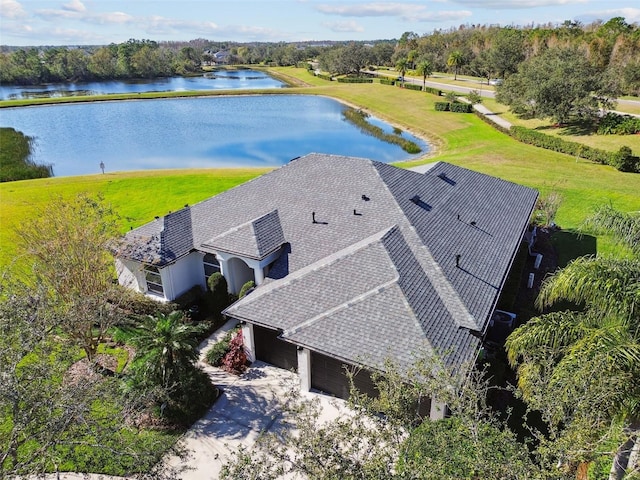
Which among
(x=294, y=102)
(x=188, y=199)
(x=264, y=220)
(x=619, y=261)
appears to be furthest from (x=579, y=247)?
(x=294, y=102)

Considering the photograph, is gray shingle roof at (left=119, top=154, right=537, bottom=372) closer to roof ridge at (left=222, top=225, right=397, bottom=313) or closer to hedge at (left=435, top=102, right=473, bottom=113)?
roof ridge at (left=222, top=225, right=397, bottom=313)

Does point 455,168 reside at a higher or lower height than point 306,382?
higher

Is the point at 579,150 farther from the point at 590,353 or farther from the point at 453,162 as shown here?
the point at 590,353

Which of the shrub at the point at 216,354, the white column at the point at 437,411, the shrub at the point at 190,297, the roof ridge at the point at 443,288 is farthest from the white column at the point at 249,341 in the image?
the white column at the point at 437,411

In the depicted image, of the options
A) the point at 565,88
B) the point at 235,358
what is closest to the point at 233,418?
the point at 235,358

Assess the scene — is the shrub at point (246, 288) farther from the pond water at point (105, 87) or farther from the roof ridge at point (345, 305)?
the pond water at point (105, 87)

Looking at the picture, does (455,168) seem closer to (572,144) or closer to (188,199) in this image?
(188,199)
